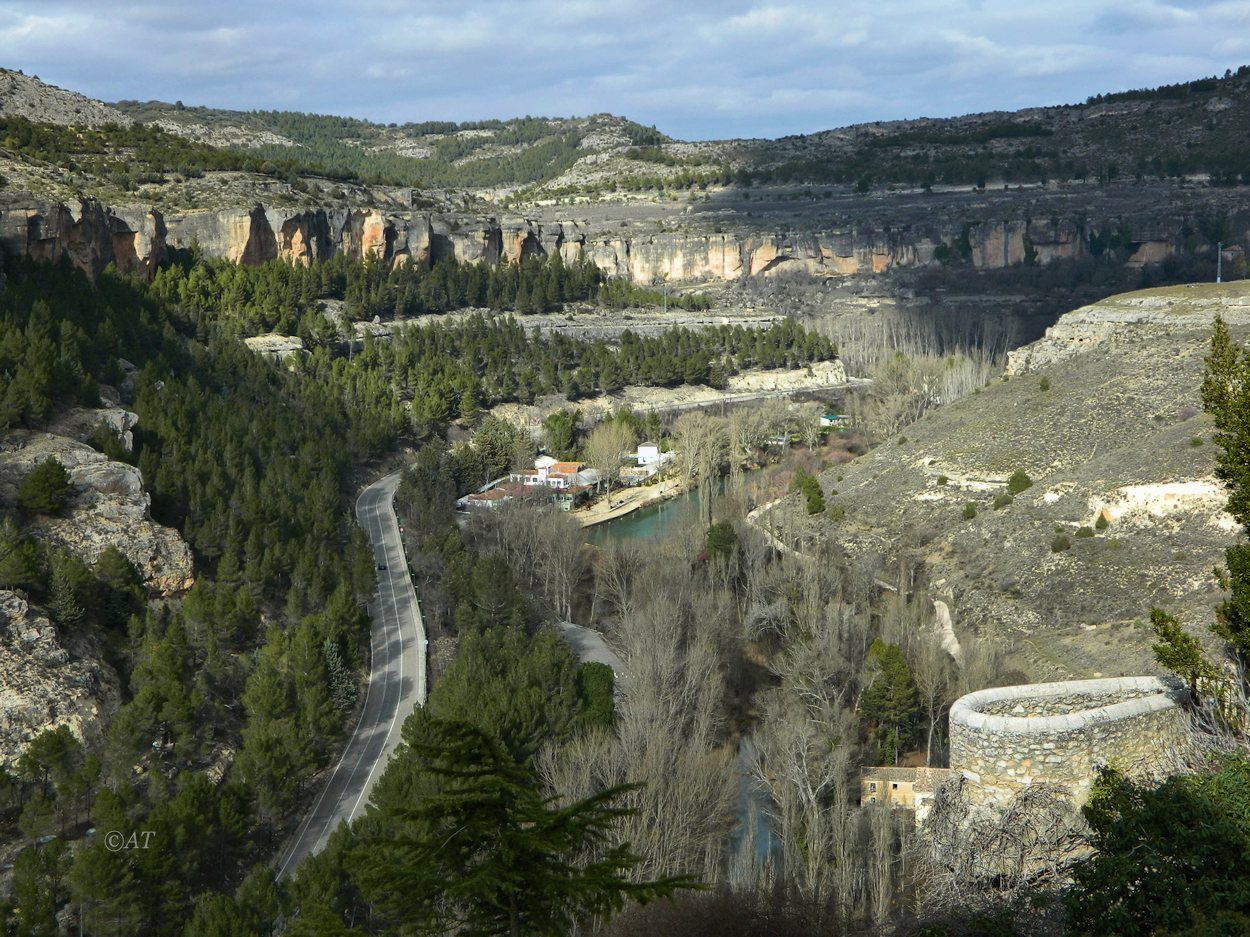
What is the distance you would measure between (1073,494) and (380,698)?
57.3 feet

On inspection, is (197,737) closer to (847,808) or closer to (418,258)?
(847,808)

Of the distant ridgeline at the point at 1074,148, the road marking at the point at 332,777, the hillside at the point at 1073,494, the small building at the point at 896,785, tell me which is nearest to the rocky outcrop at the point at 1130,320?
the hillside at the point at 1073,494

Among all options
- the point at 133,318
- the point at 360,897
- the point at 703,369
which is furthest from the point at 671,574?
the point at 703,369

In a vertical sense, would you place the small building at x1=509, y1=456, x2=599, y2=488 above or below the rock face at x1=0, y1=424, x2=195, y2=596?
below

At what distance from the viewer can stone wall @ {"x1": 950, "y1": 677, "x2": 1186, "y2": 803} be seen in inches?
499

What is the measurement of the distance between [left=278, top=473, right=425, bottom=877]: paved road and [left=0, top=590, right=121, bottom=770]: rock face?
12.0 ft

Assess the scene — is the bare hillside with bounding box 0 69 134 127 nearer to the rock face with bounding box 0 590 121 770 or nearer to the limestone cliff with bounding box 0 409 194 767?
the limestone cliff with bounding box 0 409 194 767

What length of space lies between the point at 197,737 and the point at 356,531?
1167 cm

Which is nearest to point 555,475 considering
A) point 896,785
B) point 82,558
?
point 82,558

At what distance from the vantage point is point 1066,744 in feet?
41.6

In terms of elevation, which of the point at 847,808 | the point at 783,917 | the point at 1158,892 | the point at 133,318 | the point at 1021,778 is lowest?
the point at 847,808

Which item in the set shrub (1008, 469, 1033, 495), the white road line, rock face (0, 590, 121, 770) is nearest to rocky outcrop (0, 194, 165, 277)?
the white road line

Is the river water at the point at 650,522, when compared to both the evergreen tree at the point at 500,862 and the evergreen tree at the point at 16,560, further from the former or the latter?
the evergreen tree at the point at 500,862

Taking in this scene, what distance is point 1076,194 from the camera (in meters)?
84.9
